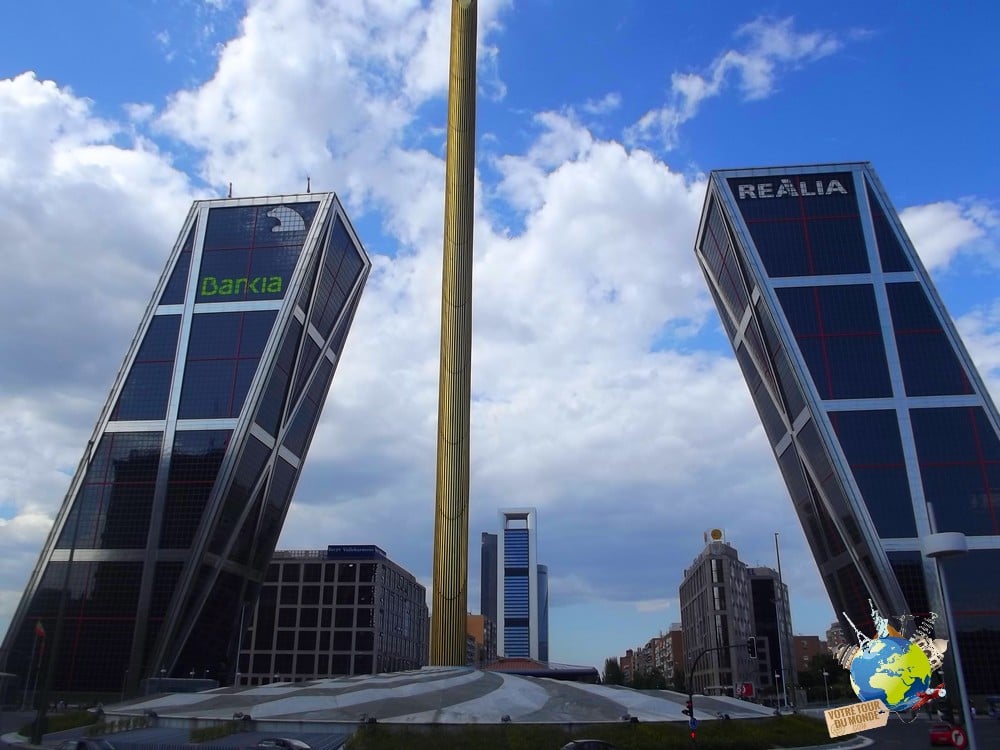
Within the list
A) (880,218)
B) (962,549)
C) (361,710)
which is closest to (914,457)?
(880,218)

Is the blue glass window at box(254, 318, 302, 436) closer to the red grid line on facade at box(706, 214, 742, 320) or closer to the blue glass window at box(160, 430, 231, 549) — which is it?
the blue glass window at box(160, 430, 231, 549)

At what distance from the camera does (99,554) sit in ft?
228

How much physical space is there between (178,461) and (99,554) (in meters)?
9.91

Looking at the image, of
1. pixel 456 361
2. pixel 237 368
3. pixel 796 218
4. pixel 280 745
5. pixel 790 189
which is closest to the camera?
pixel 280 745

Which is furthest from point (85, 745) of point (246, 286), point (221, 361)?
point (246, 286)

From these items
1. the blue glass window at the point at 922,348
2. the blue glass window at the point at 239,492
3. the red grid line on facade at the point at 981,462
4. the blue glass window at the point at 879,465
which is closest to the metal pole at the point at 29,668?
the blue glass window at the point at 239,492

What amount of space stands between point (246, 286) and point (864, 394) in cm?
5499

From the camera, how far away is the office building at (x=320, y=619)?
365ft

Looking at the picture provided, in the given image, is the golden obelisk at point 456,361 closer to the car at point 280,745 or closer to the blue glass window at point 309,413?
the car at point 280,745

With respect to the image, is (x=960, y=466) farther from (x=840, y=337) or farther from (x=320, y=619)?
(x=320, y=619)

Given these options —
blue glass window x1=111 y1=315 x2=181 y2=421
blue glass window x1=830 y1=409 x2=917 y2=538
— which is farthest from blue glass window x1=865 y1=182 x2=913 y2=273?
blue glass window x1=111 y1=315 x2=181 y2=421

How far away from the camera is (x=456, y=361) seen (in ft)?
179

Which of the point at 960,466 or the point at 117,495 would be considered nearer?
the point at 960,466

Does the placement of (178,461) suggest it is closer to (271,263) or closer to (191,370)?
(191,370)
